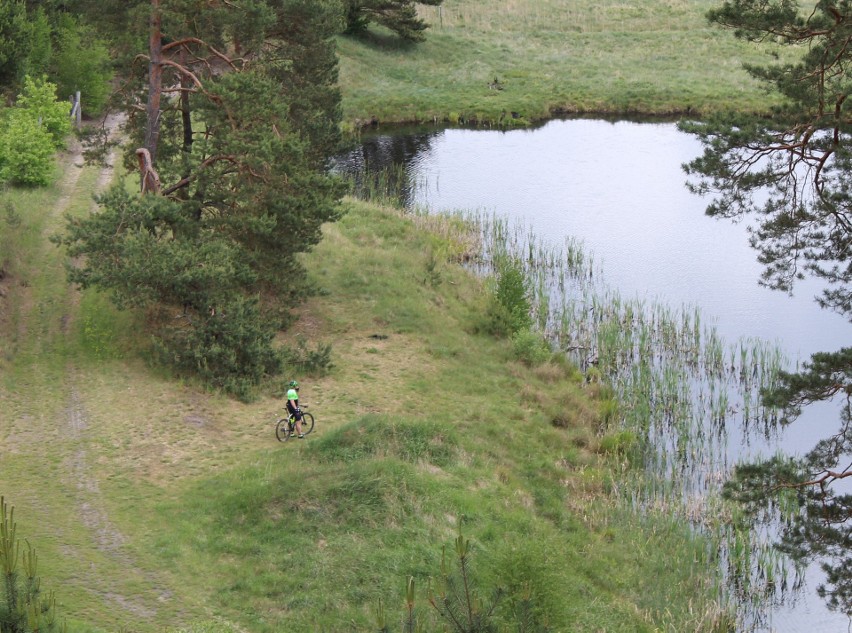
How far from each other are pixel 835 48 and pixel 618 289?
15.9m

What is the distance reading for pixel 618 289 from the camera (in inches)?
1248

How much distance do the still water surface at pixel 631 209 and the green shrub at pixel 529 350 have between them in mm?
5799

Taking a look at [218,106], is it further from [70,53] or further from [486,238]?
[70,53]

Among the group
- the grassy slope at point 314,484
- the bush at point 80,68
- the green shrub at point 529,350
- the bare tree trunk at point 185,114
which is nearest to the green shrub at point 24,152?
the grassy slope at point 314,484

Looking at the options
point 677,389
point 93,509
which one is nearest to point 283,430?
point 93,509

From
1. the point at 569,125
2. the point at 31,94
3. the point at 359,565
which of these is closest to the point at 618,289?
the point at 359,565

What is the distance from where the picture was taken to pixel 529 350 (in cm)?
2653

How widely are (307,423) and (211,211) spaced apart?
6.95 metres

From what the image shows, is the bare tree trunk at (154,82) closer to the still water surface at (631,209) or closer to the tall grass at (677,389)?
the tall grass at (677,389)

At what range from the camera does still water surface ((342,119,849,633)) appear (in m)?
29.1

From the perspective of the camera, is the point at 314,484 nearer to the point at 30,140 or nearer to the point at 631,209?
the point at 30,140

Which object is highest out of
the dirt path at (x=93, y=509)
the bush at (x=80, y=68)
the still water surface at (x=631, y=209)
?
the bush at (x=80, y=68)

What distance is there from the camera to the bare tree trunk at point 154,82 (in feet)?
82.9

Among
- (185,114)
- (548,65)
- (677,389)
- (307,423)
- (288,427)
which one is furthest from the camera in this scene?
(548,65)
